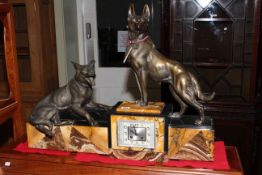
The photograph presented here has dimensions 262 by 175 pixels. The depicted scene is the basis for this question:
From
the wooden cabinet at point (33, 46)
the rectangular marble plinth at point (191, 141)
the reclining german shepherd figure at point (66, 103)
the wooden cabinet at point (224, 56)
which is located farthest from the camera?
the wooden cabinet at point (33, 46)

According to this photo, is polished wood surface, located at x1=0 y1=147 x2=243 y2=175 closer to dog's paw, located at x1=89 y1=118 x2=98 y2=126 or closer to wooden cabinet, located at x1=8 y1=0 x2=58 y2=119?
dog's paw, located at x1=89 y1=118 x2=98 y2=126

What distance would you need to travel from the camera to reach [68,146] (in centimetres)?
133

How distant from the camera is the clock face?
1224 millimetres

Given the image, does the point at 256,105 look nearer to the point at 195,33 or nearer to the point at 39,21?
the point at 195,33

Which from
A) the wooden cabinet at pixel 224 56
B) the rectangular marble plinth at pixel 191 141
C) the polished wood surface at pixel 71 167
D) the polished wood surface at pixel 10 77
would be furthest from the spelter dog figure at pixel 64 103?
the wooden cabinet at pixel 224 56

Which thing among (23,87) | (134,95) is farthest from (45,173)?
(134,95)

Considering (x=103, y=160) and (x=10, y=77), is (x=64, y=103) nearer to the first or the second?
(x=103, y=160)

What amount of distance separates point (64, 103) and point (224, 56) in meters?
1.04

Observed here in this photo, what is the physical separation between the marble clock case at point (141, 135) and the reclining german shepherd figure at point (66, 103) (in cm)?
3

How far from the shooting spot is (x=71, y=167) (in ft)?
4.21

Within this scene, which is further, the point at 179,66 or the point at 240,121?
the point at 240,121

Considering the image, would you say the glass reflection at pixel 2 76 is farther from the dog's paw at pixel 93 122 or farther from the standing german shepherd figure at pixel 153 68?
the standing german shepherd figure at pixel 153 68

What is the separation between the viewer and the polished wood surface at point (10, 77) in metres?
1.50

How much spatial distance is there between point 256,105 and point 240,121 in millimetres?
125
